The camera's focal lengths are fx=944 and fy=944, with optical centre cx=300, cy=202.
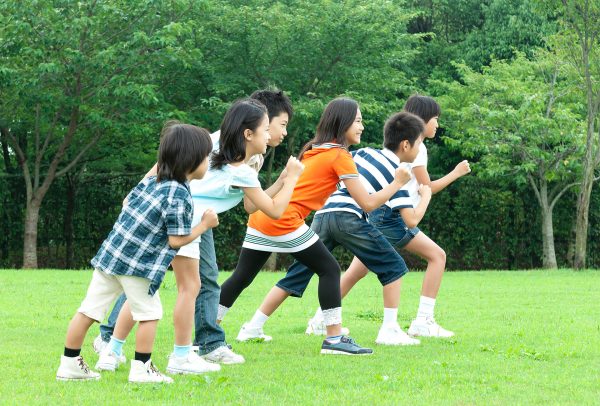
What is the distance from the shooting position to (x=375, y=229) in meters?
7.04

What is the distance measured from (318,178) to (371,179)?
594mm

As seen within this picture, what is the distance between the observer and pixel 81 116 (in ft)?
65.5

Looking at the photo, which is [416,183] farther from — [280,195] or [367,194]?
[280,195]

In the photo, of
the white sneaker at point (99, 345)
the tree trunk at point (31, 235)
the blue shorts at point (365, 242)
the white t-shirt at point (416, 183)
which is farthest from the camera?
the tree trunk at point (31, 235)

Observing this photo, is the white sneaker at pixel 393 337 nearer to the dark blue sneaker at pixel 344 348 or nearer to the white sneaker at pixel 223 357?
the dark blue sneaker at pixel 344 348

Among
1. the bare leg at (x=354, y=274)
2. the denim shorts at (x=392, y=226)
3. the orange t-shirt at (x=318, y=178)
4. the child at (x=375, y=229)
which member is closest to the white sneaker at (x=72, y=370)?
the orange t-shirt at (x=318, y=178)

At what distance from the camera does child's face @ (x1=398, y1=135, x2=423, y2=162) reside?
723 cm

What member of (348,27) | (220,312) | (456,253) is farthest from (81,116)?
(220,312)

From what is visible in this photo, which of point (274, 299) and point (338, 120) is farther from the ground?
point (338, 120)

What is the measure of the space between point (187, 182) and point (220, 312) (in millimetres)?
1691

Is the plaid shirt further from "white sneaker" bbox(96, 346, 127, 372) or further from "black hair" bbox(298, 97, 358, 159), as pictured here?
"black hair" bbox(298, 97, 358, 159)

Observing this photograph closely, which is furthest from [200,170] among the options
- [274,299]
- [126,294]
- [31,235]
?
[31,235]

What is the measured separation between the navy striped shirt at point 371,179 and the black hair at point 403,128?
116mm

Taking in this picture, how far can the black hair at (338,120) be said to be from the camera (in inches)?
268
